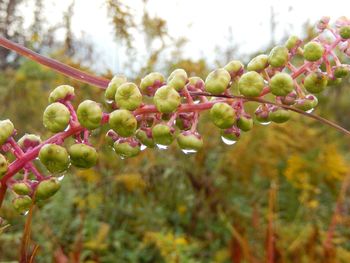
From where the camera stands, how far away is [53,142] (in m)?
0.77

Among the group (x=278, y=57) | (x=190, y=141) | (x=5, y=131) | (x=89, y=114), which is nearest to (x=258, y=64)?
(x=278, y=57)

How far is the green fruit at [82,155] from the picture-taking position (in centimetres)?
77

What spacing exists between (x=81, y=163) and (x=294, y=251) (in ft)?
5.62

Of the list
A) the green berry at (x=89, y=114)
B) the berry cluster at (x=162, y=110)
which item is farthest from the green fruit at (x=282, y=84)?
the green berry at (x=89, y=114)

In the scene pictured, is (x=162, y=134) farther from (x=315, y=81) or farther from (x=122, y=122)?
(x=315, y=81)

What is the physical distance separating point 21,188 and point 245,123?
0.33m

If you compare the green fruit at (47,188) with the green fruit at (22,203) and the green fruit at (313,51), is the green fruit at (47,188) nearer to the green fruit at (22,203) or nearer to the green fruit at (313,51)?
the green fruit at (22,203)

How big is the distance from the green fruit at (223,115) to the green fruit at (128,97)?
0.11 m

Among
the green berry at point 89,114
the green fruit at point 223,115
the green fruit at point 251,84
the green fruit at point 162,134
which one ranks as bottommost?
the green fruit at point 162,134

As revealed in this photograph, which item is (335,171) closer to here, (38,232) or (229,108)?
(38,232)

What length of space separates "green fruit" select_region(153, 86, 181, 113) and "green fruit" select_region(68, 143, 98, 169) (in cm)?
11

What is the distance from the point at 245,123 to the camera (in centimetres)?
82

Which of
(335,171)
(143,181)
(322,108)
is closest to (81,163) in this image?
(143,181)

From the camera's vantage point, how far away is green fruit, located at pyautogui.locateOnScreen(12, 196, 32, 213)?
0.78m
